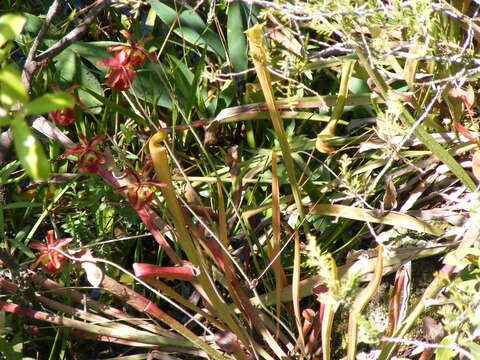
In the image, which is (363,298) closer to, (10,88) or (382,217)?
(382,217)

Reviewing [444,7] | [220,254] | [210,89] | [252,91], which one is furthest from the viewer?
[210,89]

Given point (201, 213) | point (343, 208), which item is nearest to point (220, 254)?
point (201, 213)

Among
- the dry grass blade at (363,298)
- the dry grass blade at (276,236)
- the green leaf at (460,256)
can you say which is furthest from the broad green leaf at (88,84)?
the green leaf at (460,256)

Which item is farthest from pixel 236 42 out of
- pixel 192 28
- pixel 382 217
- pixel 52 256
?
pixel 52 256

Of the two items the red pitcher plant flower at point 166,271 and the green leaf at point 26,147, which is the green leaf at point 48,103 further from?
the red pitcher plant flower at point 166,271

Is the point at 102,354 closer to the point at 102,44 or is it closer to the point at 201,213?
the point at 201,213

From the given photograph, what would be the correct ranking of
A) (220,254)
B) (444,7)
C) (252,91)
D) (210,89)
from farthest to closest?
(210,89)
(252,91)
(220,254)
(444,7)
